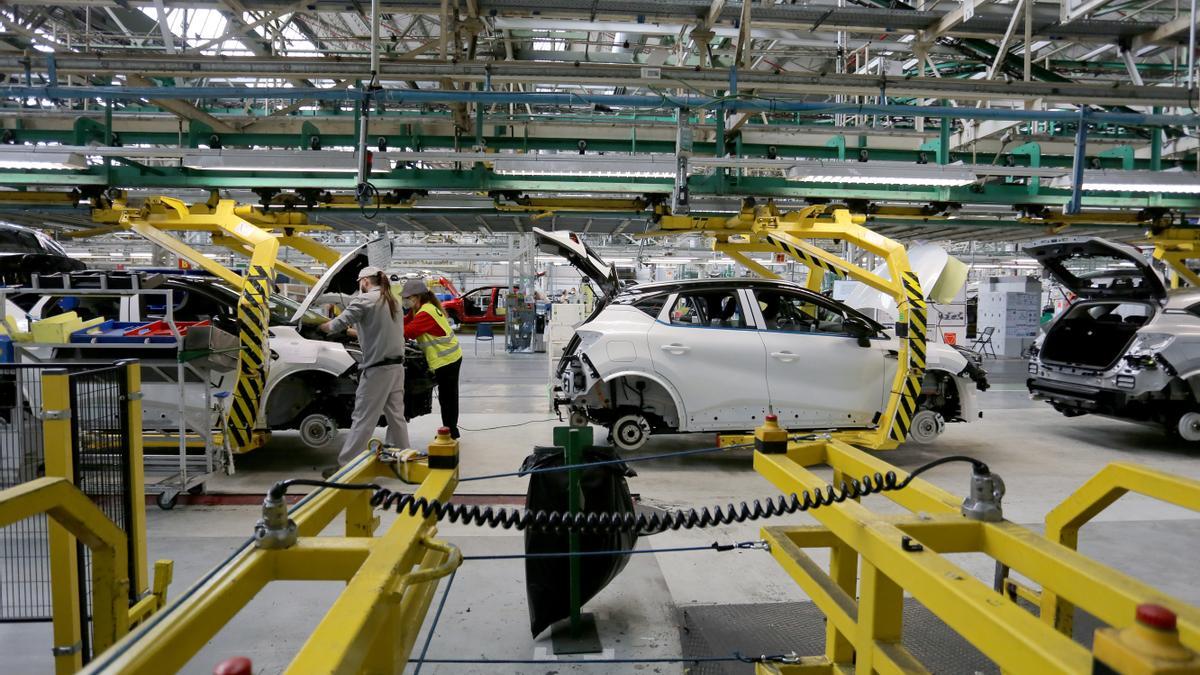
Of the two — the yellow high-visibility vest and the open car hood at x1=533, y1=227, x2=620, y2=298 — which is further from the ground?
the open car hood at x1=533, y1=227, x2=620, y2=298

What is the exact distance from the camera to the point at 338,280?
18.6 feet

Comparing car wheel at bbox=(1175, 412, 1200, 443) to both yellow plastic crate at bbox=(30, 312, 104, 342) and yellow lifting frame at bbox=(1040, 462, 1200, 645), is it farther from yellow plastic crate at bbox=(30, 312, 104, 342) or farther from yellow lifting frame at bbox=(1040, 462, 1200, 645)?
yellow plastic crate at bbox=(30, 312, 104, 342)

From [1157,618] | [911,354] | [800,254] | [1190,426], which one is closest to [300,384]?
[800,254]

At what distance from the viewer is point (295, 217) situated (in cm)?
698

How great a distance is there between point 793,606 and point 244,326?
450cm

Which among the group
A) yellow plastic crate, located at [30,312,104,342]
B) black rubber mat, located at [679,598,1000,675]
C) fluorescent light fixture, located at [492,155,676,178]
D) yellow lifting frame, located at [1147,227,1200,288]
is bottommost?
black rubber mat, located at [679,598,1000,675]

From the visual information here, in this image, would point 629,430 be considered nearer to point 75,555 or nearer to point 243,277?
point 243,277

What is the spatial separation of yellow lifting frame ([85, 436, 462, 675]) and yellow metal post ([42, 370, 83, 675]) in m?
1.05

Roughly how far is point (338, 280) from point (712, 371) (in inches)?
130

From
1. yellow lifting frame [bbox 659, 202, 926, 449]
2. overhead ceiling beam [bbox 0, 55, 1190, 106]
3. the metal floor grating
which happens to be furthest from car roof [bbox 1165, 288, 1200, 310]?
the metal floor grating

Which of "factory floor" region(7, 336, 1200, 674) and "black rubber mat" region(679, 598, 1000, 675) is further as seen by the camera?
"factory floor" region(7, 336, 1200, 674)

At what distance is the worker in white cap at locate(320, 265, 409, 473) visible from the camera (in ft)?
16.4

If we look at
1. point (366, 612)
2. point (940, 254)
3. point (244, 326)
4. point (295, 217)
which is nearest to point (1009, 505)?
point (940, 254)

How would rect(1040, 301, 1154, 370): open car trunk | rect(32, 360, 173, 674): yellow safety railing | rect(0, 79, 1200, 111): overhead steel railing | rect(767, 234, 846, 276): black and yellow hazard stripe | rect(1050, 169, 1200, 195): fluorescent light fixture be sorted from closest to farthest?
rect(32, 360, 173, 674): yellow safety railing
rect(0, 79, 1200, 111): overhead steel railing
rect(1050, 169, 1200, 195): fluorescent light fixture
rect(767, 234, 846, 276): black and yellow hazard stripe
rect(1040, 301, 1154, 370): open car trunk
